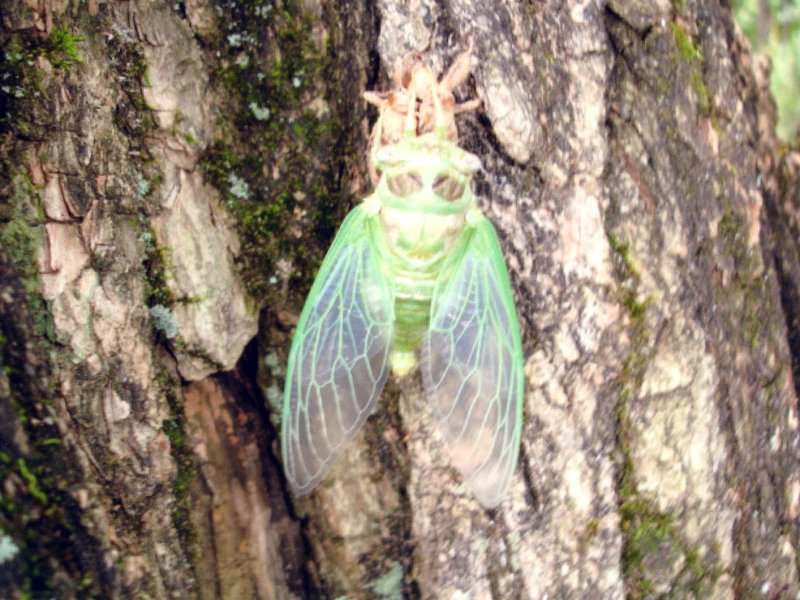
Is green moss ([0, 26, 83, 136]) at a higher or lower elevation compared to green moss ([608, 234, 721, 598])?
higher

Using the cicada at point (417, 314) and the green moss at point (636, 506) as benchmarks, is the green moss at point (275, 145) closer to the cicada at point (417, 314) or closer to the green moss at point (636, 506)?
the cicada at point (417, 314)

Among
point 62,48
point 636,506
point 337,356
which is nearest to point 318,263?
point 337,356

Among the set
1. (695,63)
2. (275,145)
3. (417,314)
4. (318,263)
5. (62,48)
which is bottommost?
(417,314)

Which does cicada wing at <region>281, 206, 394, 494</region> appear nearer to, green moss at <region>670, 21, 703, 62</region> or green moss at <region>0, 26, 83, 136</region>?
green moss at <region>0, 26, 83, 136</region>

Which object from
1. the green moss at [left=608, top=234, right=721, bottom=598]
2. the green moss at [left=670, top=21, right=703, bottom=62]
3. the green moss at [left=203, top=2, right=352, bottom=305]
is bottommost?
the green moss at [left=608, top=234, right=721, bottom=598]

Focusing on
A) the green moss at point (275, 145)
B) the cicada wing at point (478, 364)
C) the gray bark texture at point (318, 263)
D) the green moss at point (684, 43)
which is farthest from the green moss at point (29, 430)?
the green moss at point (684, 43)

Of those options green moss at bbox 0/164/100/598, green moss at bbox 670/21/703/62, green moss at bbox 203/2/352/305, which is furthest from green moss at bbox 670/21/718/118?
green moss at bbox 0/164/100/598

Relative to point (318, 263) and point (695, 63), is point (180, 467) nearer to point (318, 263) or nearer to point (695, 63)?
point (318, 263)

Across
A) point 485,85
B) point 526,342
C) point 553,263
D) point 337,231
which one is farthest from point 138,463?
point 485,85

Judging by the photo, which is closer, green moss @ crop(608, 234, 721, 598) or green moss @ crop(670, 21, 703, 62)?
green moss @ crop(608, 234, 721, 598)
